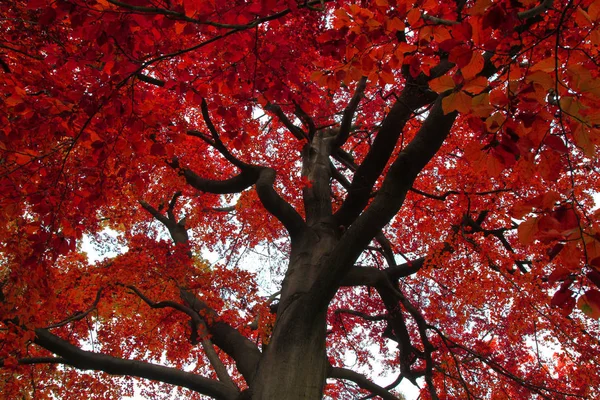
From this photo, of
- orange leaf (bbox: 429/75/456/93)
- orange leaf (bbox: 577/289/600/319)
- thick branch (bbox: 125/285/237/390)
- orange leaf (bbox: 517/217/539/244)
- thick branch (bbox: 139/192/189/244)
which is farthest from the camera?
thick branch (bbox: 139/192/189/244)

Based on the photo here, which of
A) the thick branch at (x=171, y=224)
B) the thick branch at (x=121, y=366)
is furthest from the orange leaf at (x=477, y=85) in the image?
the thick branch at (x=171, y=224)

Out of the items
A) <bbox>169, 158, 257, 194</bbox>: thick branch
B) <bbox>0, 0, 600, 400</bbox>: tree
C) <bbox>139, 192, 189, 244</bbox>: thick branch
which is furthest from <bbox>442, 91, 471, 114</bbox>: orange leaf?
<bbox>139, 192, 189, 244</bbox>: thick branch

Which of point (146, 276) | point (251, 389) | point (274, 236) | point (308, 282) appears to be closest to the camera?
point (251, 389)

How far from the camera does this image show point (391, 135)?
3.73 meters

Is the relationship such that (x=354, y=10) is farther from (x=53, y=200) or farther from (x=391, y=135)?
(x=53, y=200)

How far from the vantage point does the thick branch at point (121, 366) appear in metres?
4.39

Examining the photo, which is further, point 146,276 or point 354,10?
point 146,276

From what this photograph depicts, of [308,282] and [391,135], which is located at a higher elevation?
[391,135]

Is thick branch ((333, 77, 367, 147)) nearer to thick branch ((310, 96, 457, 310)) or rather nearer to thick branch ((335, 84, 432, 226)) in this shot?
thick branch ((335, 84, 432, 226))

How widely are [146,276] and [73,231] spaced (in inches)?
173

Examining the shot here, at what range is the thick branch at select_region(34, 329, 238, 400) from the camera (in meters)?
4.39

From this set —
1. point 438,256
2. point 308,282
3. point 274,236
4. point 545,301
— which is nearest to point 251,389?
point 308,282

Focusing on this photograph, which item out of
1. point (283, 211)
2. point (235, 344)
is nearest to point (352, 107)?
point (283, 211)

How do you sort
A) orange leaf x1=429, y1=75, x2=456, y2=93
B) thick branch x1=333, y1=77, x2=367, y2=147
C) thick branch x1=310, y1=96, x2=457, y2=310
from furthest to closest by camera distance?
thick branch x1=333, y1=77, x2=367, y2=147 → thick branch x1=310, y1=96, x2=457, y2=310 → orange leaf x1=429, y1=75, x2=456, y2=93
